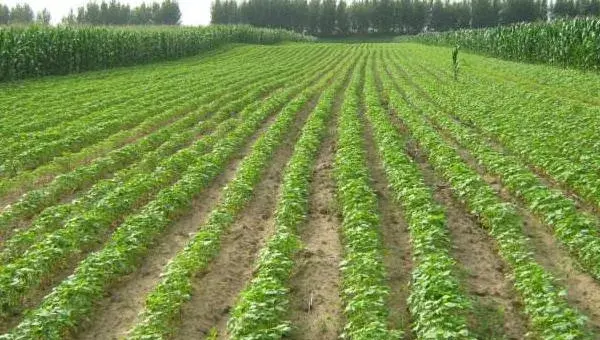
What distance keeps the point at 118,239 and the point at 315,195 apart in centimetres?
459

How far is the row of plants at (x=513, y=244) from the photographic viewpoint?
6566mm

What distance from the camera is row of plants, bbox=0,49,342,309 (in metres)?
8.15

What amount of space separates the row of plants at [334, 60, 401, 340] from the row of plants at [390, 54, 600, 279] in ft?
9.53

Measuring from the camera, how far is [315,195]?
41.3ft

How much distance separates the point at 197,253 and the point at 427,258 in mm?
3548

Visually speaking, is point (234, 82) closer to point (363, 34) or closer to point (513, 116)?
point (513, 116)

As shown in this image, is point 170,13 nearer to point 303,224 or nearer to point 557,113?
point 557,113

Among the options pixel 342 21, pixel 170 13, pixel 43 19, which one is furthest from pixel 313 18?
pixel 43 19

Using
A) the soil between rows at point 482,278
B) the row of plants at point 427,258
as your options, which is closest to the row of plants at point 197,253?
the row of plants at point 427,258

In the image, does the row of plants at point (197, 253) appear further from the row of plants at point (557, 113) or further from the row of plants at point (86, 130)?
the row of plants at point (557, 113)

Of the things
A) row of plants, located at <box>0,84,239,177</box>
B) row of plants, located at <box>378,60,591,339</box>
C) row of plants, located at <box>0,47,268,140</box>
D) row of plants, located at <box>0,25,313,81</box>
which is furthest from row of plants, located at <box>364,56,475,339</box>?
row of plants, located at <box>0,25,313,81</box>

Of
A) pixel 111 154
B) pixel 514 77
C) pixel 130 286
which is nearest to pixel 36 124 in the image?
pixel 111 154

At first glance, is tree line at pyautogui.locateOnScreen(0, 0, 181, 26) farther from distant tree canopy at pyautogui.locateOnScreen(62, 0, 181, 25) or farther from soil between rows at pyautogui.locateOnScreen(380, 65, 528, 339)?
soil between rows at pyautogui.locateOnScreen(380, 65, 528, 339)

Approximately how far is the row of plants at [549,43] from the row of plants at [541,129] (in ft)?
28.7
